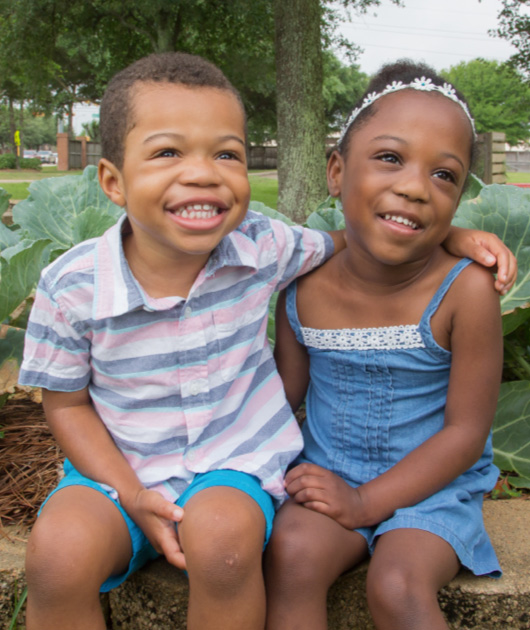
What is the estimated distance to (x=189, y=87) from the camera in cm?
140

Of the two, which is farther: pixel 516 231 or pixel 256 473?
pixel 516 231

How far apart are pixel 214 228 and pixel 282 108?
345 inches

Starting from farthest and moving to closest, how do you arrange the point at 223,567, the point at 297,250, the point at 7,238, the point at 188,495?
the point at 7,238
the point at 297,250
the point at 188,495
the point at 223,567

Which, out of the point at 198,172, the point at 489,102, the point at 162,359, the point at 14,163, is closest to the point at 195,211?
the point at 198,172

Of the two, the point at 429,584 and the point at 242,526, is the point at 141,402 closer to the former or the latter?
the point at 242,526

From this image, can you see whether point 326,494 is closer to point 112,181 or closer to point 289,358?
point 289,358

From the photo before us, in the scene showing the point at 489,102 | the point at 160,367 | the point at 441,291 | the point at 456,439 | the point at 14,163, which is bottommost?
the point at 456,439

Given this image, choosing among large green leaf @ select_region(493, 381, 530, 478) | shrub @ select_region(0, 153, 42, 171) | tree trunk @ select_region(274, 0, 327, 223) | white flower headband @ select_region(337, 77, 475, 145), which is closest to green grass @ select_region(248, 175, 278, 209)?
tree trunk @ select_region(274, 0, 327, 223)

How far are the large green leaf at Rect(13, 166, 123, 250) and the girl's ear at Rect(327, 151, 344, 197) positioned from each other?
954mm

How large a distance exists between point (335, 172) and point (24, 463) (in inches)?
48.8

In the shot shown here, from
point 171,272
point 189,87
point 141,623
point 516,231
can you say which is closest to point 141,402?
point 171,272

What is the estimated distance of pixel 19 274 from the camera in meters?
1.77

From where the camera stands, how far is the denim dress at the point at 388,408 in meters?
1.50

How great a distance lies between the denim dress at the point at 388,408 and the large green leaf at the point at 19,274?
0.79 meters
